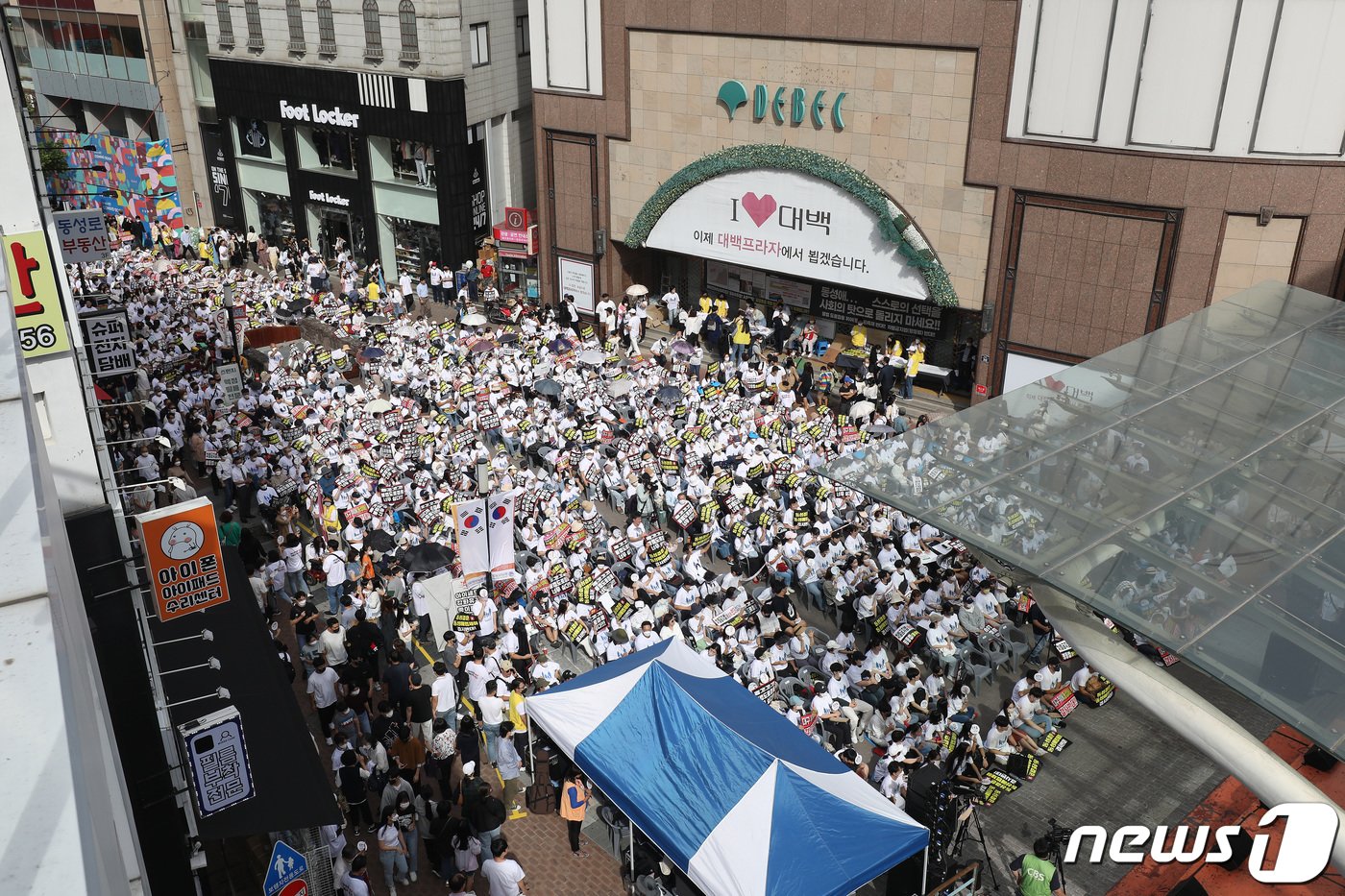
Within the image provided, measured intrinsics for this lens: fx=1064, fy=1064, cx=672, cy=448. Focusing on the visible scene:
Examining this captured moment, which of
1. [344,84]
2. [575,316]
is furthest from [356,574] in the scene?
[344,84]

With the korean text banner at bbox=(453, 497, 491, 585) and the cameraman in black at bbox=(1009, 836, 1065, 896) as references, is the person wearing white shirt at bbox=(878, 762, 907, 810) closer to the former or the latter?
→ the cameraman in black at bbox=(1009, 836, 1065, 896)

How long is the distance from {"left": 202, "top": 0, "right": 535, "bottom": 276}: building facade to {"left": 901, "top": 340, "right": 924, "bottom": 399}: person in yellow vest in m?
18.5

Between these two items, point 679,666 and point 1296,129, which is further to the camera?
point 1296,129

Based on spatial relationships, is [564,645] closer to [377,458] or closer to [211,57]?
[377,458]

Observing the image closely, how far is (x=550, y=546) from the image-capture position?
1948cm

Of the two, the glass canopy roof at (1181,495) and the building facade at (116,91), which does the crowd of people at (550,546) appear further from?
the building facade at (116,91)

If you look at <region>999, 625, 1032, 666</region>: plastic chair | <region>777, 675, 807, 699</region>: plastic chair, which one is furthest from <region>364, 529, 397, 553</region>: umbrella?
<region>999, 625, 1032, 666</region>: plastic chair

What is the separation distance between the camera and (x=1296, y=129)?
22344mm

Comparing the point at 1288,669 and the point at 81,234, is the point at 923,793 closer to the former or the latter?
the point at 1288,669

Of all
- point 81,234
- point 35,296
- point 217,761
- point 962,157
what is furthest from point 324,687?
point 962,157

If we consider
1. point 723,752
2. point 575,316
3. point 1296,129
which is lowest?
point 575,316

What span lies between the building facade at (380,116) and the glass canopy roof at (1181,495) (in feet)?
91.9

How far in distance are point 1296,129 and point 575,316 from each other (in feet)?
70.5

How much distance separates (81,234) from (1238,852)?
85.9 ft
